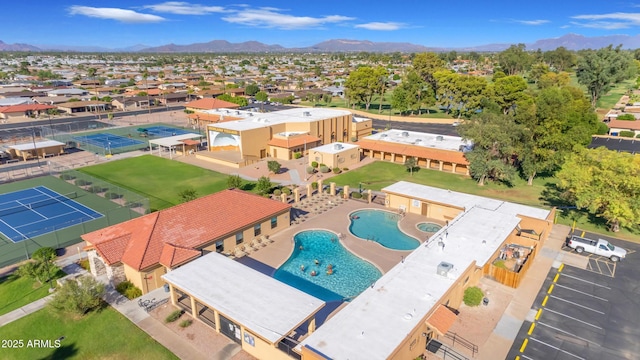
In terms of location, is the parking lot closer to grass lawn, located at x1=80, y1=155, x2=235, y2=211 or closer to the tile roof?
the tile roof

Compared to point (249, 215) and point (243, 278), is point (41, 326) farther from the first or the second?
point (249, 215)

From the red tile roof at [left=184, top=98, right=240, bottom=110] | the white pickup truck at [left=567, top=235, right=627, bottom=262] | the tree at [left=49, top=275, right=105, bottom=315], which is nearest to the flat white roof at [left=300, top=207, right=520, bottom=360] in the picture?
the white pickup truck at [left=567, top=235, right=627, bottom=262]

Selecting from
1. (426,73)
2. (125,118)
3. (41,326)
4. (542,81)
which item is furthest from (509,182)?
(125,118)

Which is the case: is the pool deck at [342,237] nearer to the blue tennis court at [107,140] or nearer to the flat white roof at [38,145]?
the blue tennis court at [107,140]

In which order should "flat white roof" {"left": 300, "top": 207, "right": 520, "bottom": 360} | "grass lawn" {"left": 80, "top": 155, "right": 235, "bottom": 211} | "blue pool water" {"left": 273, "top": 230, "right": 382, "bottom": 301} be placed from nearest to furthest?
1. "flat white roof" {"left": 300, "top": 207, "right": 520, "bottom": 360}
2. "blue pool water" {"left": 273, "top": 230, "right": 382, "bottom": 301}
3. "grass lawn" {"left": 80, "top": 155, "right": 235, "bottom": 211}

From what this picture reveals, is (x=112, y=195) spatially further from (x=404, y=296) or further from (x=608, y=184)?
(x=608, y=184)

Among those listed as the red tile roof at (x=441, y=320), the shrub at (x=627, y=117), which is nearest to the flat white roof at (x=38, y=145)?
the red tile roof at (x=441, y=320)
